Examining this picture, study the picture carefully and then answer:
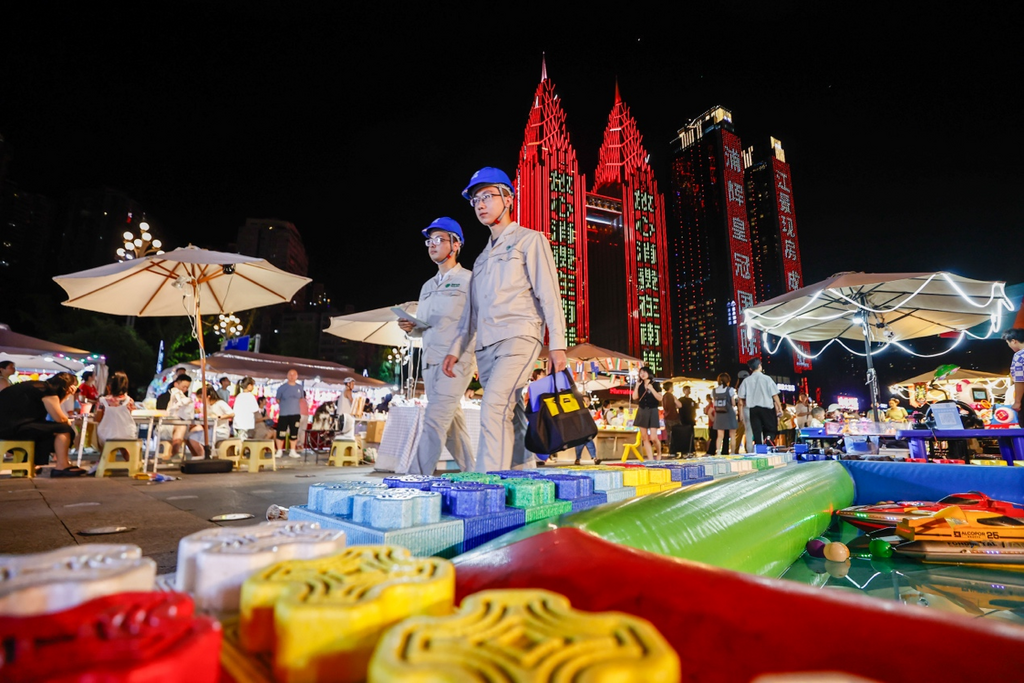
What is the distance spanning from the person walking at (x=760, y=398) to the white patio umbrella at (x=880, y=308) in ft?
3.98

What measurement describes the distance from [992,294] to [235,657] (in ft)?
30.4

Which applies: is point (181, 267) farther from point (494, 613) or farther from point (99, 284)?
point (494, 613)

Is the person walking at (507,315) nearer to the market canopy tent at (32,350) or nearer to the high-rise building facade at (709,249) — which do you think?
the market canopy tent at (32,350)

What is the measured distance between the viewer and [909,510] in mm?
1961

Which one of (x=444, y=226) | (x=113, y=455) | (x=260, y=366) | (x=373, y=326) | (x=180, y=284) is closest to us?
(x=444, y=226)

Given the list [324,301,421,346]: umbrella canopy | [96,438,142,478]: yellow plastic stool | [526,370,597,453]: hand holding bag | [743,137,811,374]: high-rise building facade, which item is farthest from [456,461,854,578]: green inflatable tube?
[743,137,811,374]: high-rise building facade

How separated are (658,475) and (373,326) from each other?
21.6 feet

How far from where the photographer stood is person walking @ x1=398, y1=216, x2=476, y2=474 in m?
3.00

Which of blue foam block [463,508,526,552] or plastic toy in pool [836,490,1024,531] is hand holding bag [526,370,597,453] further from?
plastic toy in pool [836,490,1024,531]

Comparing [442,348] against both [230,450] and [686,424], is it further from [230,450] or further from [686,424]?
[686,424]

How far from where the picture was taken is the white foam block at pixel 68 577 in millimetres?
425

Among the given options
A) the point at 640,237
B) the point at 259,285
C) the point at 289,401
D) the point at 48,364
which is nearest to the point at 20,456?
the point at 259,285

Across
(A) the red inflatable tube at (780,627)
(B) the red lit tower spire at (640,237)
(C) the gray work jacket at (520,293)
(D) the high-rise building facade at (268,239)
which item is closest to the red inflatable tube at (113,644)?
(A) the red inflatable tube at (780,627)

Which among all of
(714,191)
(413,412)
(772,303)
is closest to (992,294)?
(772,303)
